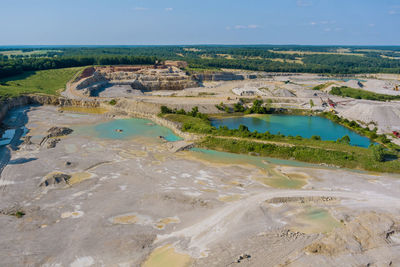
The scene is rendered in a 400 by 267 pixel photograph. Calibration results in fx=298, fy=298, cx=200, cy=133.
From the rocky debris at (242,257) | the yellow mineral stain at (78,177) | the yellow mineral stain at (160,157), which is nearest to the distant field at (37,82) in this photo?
the yellow mineral stain at (78,177)

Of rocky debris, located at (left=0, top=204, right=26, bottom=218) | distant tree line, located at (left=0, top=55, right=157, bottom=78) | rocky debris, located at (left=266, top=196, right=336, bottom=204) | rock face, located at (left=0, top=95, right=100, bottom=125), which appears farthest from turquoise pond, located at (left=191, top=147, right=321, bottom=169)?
distant tree line, located at (left=0, top=55, right=157, bottom=78)

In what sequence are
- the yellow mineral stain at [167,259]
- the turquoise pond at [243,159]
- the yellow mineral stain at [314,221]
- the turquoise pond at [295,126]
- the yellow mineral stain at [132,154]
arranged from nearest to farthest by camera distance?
1. the yellow mineral stain at [167,259]
2. the yellow mineral stain at [314,221]
3. the turquoise pond at [243,159]
4. the yellow mineral stain at [132,154]
5. the turquoise pond at [295,126]

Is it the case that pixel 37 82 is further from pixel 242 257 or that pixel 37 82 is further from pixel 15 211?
pixel 242 257

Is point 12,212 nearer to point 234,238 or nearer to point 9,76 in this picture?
point 234,238

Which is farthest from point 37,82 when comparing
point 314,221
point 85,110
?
point 314,221

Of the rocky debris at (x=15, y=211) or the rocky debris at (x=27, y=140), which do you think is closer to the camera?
the rocky debris at (x=15, y=211)

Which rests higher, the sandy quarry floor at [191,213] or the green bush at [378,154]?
the green bush at [378,154]

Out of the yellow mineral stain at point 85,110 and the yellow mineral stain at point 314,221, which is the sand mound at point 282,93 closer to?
the yellow mineral stain at point 85,110
